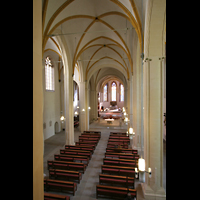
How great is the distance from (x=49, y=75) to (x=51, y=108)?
4.36 m

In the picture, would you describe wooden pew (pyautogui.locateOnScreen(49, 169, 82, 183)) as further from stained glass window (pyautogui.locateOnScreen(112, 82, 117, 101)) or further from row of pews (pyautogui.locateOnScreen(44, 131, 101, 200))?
stained glass window (pyautogui.locateOnScreen(112, 82, 117, 101))

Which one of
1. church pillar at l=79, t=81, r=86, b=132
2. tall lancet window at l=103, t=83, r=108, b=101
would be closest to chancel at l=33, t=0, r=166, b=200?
church pillar at l=79, t=81, r=86, b=132

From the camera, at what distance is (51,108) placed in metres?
18.9

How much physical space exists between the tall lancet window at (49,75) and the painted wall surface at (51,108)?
0.56 m

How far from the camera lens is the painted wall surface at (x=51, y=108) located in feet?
57.7
